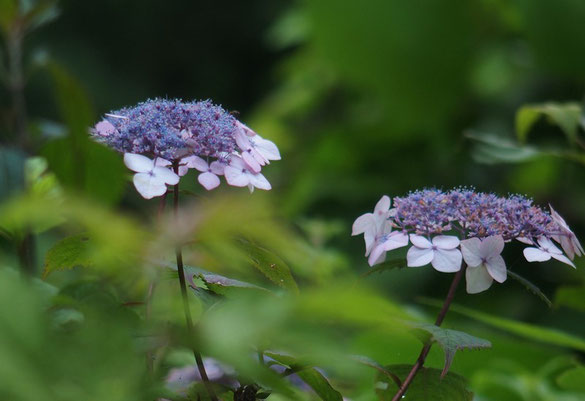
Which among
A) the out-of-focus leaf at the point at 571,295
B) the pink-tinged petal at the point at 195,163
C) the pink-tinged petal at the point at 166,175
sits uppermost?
the pink-tinged petal at the point at 195,163

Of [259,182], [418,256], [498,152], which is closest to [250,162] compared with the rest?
[259,182]

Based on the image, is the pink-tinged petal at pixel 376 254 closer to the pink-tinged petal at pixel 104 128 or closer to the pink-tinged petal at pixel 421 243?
the pink-tinged petal at pixel 421 243

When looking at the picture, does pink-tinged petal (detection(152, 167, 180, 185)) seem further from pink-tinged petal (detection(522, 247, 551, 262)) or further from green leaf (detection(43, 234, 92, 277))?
pink-tinged petal (detection(522, 247, 551, 262))

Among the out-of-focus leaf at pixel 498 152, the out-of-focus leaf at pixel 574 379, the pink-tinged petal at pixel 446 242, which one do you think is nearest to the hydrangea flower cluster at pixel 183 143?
the pink-tinged petal at pixel 446 242

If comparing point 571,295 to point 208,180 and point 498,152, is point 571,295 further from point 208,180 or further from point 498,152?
point 208,180

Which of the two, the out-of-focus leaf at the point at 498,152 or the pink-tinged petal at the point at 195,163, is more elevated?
the pink-tinged petal at the point at 195,163

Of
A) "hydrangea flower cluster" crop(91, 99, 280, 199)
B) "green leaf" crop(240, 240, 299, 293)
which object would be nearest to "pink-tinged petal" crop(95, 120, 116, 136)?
"hydrangea flower cluster" crop(91, 99, 280, 199)
